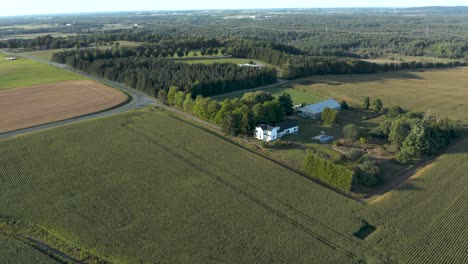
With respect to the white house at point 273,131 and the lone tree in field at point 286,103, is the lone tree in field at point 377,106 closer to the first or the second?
the lone tree in field at point 286,103

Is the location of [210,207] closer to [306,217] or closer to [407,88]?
[306,217]

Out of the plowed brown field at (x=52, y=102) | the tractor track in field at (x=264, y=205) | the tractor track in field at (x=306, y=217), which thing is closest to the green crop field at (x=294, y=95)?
the plowed brown field at (x=52, y=102)

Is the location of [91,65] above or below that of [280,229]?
above

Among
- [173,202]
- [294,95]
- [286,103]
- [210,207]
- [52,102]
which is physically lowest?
[210,207]

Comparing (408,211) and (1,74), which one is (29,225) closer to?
(408,211)

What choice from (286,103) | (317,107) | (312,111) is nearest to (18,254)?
(286,103)

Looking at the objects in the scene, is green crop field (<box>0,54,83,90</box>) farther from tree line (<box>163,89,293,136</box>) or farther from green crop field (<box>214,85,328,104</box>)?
green crop field (<box>214,85,328,104</box>)

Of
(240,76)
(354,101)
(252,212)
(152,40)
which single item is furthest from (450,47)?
(252,212)
